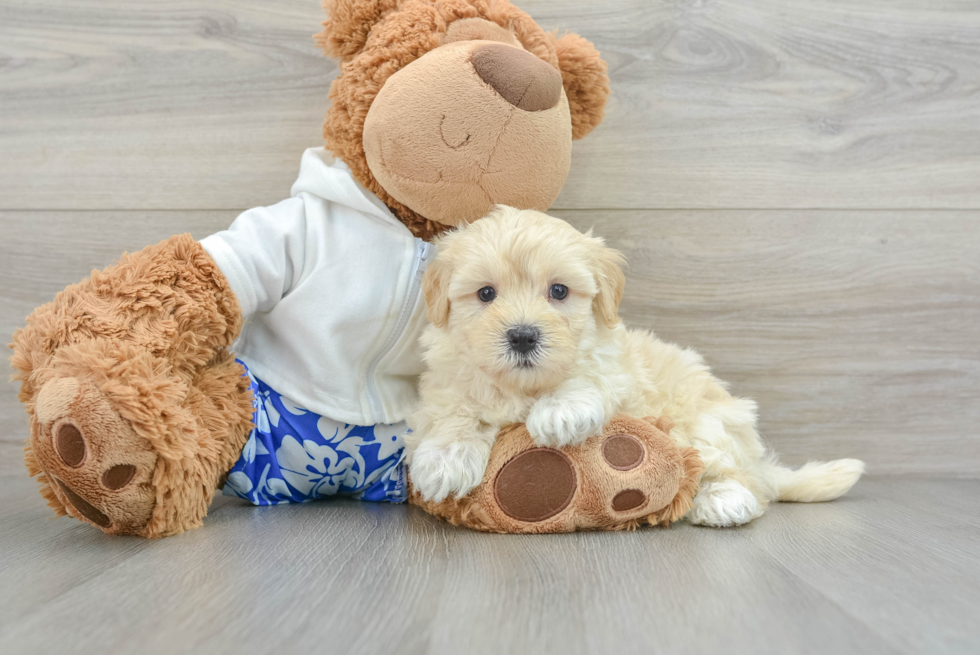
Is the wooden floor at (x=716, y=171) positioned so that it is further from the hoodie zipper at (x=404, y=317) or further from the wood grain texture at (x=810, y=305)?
the hoodie zipper at (x=404, y=317)

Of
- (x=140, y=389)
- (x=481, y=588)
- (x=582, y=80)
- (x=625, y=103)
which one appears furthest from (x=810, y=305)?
(x=140, y=389)

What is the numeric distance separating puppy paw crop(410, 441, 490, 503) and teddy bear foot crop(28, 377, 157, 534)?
1.11 feet

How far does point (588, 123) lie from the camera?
1.19 m

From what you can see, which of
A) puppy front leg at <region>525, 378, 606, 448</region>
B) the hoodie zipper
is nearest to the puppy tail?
puppy front leg at <region>525, 378, 606, 448</region>

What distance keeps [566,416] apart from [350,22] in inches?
26.5

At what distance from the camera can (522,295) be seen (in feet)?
2.98

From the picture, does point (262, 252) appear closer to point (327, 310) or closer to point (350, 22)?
point (327, 310)

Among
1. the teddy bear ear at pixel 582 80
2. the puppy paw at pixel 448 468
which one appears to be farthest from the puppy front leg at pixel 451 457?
the teddy bear ear at pixel 582 80

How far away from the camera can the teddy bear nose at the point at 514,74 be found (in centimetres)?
94

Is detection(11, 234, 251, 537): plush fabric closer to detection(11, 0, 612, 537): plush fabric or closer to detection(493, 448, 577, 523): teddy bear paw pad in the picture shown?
detection(11, 0, 612, 537): plush fabric

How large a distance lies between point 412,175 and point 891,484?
111 centimetres

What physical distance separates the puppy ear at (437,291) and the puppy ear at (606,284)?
205 millimetres

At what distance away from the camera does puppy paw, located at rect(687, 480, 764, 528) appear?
98cm

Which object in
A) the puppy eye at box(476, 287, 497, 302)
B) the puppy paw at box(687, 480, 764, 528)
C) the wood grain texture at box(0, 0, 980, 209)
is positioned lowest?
the puppy paw at box(687, 480, 764, 528)
